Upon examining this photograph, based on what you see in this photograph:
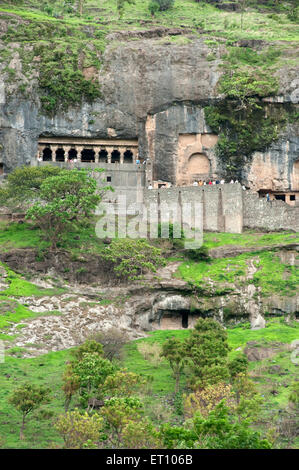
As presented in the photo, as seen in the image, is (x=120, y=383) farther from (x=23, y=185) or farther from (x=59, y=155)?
(x=59, y=155)

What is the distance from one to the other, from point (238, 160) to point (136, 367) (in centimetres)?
2851

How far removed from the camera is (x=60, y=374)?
43.5 meters

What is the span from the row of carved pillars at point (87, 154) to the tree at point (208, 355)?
94.3 feet

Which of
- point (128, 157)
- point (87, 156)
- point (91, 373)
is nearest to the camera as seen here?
point (91, 373)

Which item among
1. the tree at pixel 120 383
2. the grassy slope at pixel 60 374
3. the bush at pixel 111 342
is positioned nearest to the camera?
the grassy slope at pixel 60 374

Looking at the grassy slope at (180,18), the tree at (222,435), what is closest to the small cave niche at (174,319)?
the tree at (222,435)

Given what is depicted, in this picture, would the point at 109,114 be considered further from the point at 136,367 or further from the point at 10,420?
the point at 10,420

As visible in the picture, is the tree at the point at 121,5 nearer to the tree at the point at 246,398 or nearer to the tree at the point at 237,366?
the tree at the point at 237,366

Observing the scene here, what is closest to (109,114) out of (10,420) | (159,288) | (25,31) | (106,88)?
(106,88)

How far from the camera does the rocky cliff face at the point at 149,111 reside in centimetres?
6838

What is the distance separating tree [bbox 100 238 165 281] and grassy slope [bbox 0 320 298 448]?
5.41m

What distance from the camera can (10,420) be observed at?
38.3 meters

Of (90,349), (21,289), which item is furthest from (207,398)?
(21,289)

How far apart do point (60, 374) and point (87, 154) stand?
33.7m
